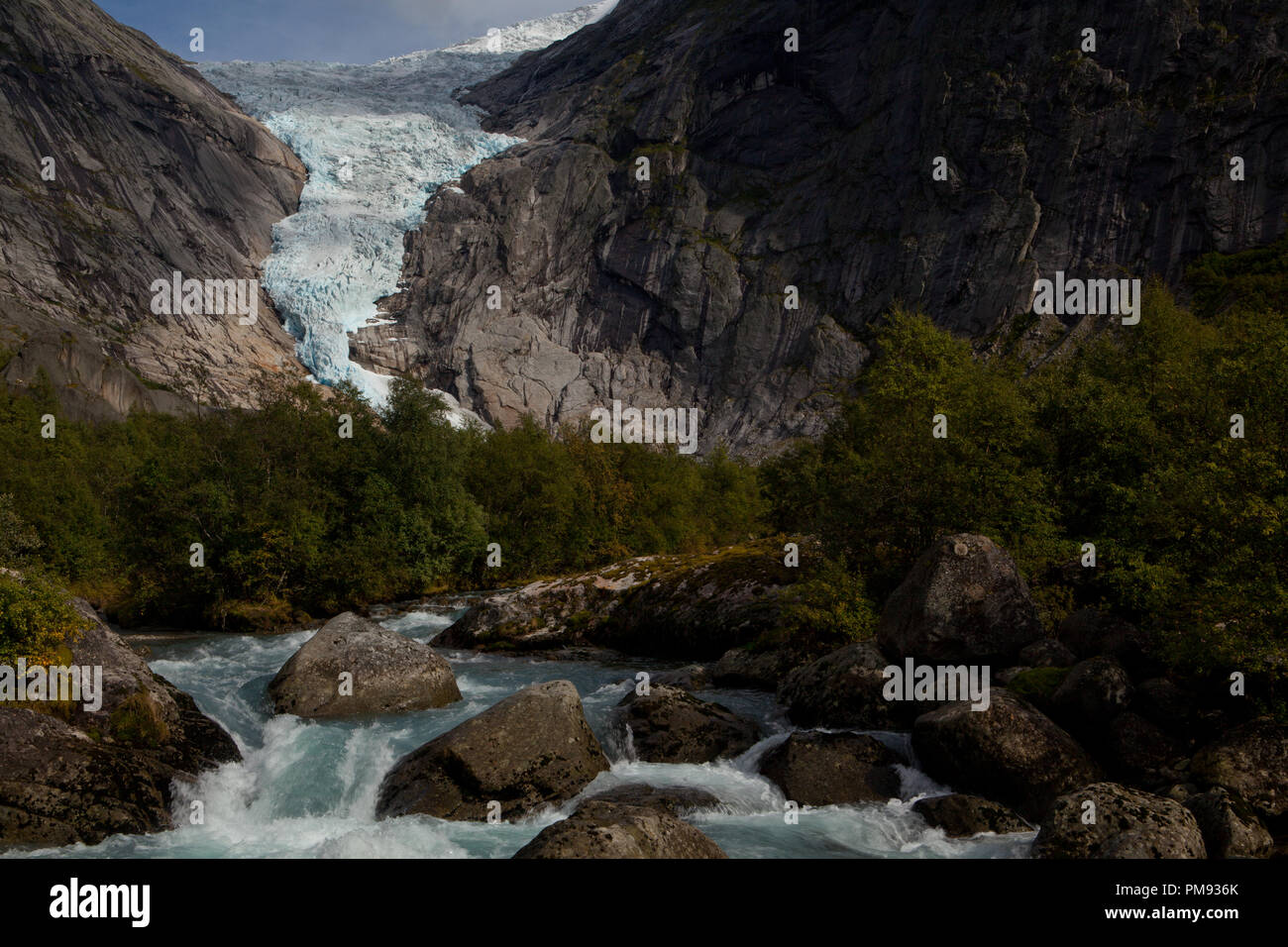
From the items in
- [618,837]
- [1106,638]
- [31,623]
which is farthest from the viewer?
[1106,638]

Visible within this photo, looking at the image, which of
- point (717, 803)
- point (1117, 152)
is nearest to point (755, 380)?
point (1117, 152)

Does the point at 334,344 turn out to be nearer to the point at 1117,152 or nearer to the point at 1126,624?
the point at 1117,152

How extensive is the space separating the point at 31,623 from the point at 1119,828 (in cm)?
1993

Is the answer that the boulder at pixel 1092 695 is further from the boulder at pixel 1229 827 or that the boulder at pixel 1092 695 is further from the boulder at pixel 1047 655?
the boulder at pixel 1229 827

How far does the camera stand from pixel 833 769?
1634cm

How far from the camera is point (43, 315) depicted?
11631 cm

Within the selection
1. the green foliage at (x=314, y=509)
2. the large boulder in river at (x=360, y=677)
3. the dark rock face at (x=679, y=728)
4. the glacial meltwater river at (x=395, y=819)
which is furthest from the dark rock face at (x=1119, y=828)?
the green foliage at (x=314, y=509)

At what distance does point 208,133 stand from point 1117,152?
176m

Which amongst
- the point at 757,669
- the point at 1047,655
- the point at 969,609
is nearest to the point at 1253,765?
the point at 1047,655

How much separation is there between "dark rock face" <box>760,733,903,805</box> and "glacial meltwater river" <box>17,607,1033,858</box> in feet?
0.80

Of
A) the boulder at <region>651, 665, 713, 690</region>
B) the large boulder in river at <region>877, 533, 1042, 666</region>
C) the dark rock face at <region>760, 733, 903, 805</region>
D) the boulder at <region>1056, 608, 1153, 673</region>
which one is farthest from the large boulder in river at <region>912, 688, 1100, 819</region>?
the boulder at <region>651, 665, 713, 690</region>

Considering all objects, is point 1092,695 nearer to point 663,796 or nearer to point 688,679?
point 663,796

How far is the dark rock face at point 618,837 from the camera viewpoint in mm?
10453

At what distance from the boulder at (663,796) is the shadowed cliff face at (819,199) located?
334 feet
